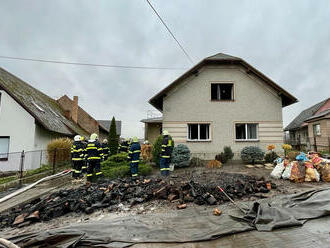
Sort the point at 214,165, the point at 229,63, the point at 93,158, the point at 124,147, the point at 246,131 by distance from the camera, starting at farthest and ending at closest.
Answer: the point at 124,147 < the point at 229,63 < the point at 246,131 < the point at 214,165 < the point at 93,158

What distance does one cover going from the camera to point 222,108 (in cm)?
1103

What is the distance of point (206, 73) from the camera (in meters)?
11.4

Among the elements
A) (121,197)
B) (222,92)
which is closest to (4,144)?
(121,197)

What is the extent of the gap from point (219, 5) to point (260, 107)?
7.00 metres

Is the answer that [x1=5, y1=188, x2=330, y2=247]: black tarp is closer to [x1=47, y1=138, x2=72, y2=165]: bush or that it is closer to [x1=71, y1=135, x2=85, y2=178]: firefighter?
[x1=71, y1=135, x2=85, y2=178]: firefighter

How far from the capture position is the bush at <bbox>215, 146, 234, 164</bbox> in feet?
33.5

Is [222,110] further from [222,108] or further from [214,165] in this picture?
[214,165]

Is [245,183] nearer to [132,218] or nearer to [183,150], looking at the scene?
[132,218]

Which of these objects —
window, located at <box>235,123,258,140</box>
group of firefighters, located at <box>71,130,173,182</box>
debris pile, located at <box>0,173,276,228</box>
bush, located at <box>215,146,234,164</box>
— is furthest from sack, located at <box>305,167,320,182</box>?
group of firefighters, located at <box>71,130,173,182</box>

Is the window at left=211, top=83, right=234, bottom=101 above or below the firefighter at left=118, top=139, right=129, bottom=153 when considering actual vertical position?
above

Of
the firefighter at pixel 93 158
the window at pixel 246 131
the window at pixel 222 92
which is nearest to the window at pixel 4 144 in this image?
the firefighter at pixel 93 158

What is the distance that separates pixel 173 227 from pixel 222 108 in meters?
9.39

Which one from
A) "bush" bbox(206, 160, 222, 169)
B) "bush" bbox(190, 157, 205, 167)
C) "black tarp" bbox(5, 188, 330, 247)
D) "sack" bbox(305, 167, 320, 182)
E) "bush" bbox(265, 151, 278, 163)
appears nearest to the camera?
"black tarp" bbox(5, 188, 330, 247)

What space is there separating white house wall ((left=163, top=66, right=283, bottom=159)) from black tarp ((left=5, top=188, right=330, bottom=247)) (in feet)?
23.7
